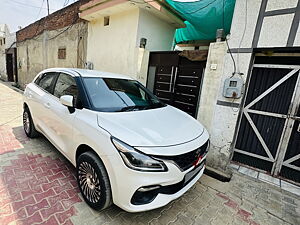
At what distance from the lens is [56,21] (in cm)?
810

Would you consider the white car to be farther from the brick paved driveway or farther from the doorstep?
the doorstep

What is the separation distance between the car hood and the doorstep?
70.4 inches

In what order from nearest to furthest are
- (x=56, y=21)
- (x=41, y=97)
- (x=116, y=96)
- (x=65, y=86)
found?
(x=116, y=96) < (x=65, y=86) < (x=41, y=97) < (x=56, y=21)

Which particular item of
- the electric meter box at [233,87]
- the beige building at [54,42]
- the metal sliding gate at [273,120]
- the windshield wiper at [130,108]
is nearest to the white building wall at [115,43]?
the beige building at [54,42]

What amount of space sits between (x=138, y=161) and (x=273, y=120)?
297 cm

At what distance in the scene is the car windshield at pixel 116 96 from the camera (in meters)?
2.25

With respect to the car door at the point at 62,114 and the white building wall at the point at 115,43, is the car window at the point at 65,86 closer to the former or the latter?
the car door at the point at 62,114

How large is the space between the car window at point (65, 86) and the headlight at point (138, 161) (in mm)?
1175

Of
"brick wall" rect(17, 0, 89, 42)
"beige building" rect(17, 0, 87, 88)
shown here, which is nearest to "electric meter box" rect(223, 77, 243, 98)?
"beige building" rect(17, 0, 87, 88)

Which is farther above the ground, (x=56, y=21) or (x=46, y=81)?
(x=56, y=21)

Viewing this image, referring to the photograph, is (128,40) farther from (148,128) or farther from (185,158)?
(185,158)

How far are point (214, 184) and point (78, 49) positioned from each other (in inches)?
→ 265

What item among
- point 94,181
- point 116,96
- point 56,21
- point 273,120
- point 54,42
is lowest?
point 94,181

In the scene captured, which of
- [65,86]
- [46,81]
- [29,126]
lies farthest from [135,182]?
[29,126]
